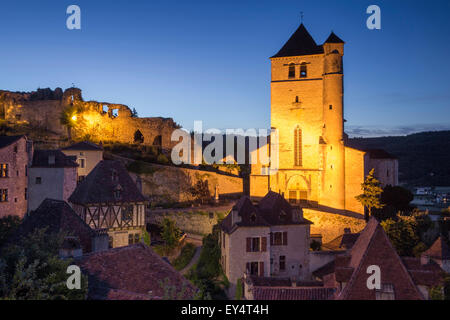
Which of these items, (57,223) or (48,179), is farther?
(48,179)

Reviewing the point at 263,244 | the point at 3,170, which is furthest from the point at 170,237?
the point at 3,170

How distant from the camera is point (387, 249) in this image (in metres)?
15.4

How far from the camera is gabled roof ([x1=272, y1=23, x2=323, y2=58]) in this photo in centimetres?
3406

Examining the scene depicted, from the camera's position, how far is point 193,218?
30.6m

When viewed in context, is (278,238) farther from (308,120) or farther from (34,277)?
(34,277)

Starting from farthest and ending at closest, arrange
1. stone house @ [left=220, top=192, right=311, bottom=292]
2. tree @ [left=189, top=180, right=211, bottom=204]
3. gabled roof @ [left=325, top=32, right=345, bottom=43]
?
tree @ [left=189, top=180, right=211, bottom=204], gabled roof @ [left=325, top=32, right=345, bottom=43], stone house @ [left=220, top=192, right=311, bottom=292]

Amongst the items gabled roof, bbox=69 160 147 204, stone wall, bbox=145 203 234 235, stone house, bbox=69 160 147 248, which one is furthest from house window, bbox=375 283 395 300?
stone wall, bbox=145 203 234 235

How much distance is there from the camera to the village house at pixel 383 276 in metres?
14.3

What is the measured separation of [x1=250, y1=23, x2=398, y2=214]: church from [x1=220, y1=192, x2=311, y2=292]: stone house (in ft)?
28.9

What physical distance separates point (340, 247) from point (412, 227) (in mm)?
5664

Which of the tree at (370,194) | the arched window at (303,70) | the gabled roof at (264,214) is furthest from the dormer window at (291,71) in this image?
the gabled roof at (264,214)

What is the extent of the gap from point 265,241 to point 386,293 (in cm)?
796

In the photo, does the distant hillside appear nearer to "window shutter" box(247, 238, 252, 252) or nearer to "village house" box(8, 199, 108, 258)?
"window shutter" box(247, 238, 252, 252)

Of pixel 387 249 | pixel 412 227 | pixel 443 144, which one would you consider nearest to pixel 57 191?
pixel 387 249
